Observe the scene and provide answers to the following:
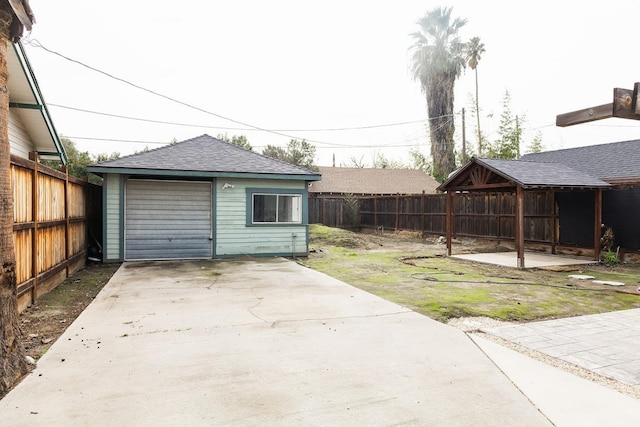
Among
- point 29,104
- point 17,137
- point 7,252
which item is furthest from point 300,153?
point 7,252

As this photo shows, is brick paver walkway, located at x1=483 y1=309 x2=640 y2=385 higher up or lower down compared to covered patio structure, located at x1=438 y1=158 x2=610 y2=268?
lower down

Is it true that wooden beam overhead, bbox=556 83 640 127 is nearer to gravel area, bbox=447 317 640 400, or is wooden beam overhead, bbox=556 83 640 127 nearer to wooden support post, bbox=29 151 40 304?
gravel area, bbox=447 317 640 400

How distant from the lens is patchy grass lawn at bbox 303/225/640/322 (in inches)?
226

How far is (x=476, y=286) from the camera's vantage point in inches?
295

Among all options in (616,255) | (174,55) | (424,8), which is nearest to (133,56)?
(174,55)

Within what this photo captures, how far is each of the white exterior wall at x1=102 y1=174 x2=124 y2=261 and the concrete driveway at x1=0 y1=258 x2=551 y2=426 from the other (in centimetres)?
484

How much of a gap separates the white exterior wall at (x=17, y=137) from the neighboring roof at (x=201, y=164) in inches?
57.8

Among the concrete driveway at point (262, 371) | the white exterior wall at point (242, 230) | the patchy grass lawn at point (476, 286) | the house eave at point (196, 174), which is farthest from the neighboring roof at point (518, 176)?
the concrete driveway at point (262, 371)

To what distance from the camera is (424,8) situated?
104 feet

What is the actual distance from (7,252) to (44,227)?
3.58 metres

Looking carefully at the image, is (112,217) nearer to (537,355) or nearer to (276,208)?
(276,208)

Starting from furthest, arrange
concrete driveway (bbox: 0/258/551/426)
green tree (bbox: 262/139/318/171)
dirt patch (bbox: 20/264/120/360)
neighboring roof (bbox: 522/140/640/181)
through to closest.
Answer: green tree (bbox: 262/139/318/171)
neighboring roof (bbox: 522/140/640/181)
dirt patch (bbox: 20/264/120/360)
concrete driveway (bbox: 0/258/551/426)

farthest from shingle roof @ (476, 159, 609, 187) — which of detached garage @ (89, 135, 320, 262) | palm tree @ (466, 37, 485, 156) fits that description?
palm tree @ (466, 37, 485, 156)

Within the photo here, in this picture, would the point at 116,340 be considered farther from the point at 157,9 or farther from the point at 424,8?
the point at 424,8
